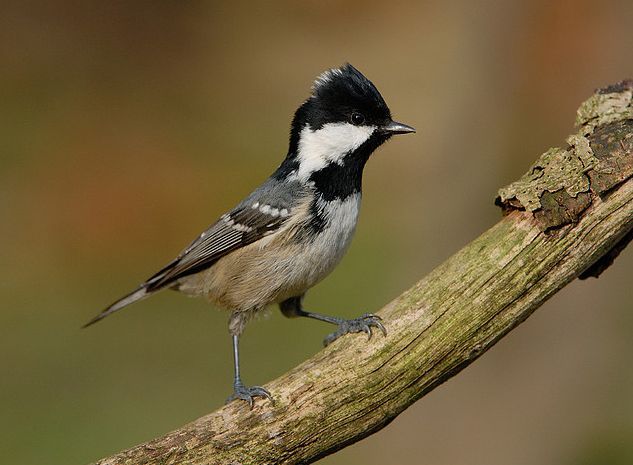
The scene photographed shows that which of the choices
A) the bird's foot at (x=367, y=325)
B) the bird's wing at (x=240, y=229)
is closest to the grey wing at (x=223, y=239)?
the bird's wing at (x=240, y=229)

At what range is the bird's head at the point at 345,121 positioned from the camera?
141 inches

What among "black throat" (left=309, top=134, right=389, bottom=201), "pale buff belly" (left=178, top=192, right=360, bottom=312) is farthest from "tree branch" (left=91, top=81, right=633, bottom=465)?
"black throat" (left=309, top=134, right=389, bottom=201)

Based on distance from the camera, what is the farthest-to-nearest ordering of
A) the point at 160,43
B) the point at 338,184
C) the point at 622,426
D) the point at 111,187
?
1. the point at 160,43
2. the point at 111,187
3. the point at 622,426
4. the point at 338,184

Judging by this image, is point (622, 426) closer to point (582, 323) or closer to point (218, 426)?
point (582, 323)

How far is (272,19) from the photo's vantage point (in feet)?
42.7

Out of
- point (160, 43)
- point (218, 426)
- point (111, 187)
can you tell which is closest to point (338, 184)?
point (218, 426)

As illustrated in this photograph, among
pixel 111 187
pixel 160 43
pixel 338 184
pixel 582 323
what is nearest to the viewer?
pixel 338 184

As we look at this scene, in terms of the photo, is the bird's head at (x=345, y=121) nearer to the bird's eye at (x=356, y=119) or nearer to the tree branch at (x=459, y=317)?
the bird's eye at (x=356, y=119)

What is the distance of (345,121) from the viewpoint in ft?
12.0

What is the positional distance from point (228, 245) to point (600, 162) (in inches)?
65.4

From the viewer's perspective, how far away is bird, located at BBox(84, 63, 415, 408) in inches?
139

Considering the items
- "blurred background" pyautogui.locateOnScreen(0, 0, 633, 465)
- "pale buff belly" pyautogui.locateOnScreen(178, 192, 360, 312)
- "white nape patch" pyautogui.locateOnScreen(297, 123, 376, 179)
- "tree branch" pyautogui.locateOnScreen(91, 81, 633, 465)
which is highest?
"blurred background" pyautogui.locateOnScreen(0, 0, 633, 465)

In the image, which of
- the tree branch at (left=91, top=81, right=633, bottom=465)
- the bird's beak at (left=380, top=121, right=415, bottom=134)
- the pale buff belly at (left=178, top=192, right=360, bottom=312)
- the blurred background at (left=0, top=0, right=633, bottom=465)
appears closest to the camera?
the tree branch at (left=91, top=81, right=633, bottom=465)

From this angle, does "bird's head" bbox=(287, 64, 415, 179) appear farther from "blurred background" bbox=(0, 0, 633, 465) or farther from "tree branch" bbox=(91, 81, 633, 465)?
"blurred background" bbox=(0, 0, 633, 465)
